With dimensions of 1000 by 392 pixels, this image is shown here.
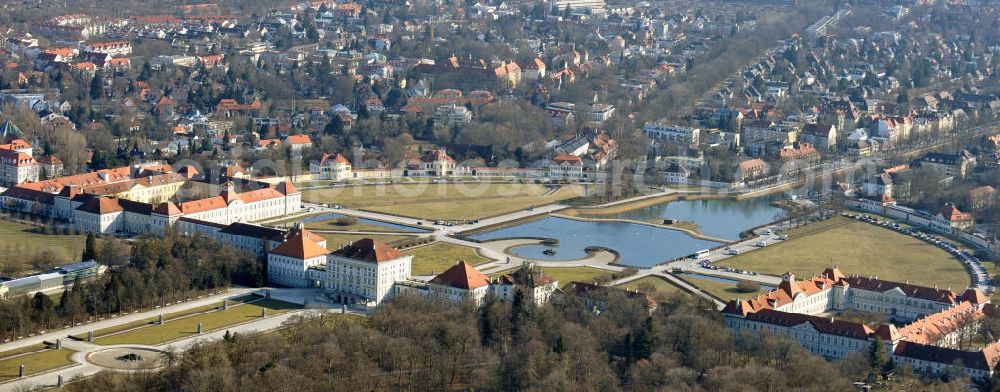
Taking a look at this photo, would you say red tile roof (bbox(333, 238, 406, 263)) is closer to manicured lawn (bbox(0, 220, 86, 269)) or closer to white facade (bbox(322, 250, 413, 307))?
white facade (bbox(322, 250, 413, 307))

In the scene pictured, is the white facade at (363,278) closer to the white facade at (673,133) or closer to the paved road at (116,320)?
the paved road at (116,320)

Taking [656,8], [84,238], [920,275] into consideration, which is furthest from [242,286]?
[656,8]

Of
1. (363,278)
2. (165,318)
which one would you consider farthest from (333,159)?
(165,318)

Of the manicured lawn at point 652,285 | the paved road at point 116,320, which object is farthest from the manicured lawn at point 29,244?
the manicured lawn at point 652,285

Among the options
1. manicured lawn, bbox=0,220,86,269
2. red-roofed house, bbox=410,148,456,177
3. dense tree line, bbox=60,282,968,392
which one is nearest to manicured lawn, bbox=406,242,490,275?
dense tree line, bbox=60,282,968,392

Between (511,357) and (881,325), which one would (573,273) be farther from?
(511,357)

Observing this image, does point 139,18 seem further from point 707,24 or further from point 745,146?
point 745,146

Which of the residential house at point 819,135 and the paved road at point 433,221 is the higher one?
the residential house at point 819,135
